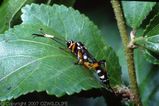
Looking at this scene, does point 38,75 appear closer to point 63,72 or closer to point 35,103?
point 63,72

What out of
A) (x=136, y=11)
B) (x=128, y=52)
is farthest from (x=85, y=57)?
(x=136, y=11)

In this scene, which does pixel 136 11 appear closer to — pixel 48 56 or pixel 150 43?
pixel 150 43

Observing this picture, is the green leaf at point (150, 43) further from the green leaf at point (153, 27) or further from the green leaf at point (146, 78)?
the green leaf at point (146, 78)

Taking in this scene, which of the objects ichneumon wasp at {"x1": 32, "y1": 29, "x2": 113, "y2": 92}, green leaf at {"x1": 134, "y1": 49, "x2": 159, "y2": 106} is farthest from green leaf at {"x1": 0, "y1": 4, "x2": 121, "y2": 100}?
green leaf at {"x1": 134, "y1": 49, "x2": 159, "y2": 106}

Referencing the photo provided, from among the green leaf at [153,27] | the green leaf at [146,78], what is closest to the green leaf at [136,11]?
the green leaf at [153,27]

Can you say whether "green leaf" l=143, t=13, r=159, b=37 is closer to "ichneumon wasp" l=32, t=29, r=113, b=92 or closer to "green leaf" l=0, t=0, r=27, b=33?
"ichneumon wasp" l=32, t=29, r=113, b=92

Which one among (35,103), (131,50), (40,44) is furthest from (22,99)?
(131,50)
